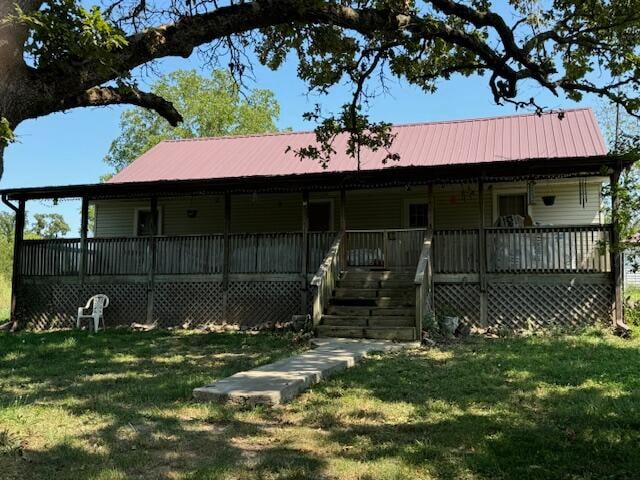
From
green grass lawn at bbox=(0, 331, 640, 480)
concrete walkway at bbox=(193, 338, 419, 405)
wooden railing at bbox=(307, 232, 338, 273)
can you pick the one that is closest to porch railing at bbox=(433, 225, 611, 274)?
wooden railing at bbox=(307, 232, 338, 273)

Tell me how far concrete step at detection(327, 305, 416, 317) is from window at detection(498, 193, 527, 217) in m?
5.57

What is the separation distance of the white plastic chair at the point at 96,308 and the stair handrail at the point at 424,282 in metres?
7.80

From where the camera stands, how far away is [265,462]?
416 cm

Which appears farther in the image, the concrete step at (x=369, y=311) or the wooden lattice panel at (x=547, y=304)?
the wooden lattice panel at (x=547, y=304)

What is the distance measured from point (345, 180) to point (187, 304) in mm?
5039

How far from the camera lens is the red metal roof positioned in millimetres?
15695

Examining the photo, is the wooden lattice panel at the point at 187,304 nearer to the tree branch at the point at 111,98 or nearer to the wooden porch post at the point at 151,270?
the wooden porch post at the point at 151,270

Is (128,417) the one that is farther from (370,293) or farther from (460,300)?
(460,300)

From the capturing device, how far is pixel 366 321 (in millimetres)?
11078

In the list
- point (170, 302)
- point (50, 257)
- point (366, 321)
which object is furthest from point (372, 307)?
point (50, 257)

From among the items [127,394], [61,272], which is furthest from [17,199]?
[127,394]

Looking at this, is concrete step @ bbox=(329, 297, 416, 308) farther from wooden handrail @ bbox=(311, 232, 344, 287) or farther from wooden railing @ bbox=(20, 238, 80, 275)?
wooden railing @ bbox=(20, 238, 80, 275)

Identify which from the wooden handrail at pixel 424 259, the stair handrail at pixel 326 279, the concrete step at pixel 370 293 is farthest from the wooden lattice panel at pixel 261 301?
the wooden handrail at pixel 424 259

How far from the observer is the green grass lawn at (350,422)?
4043mm
